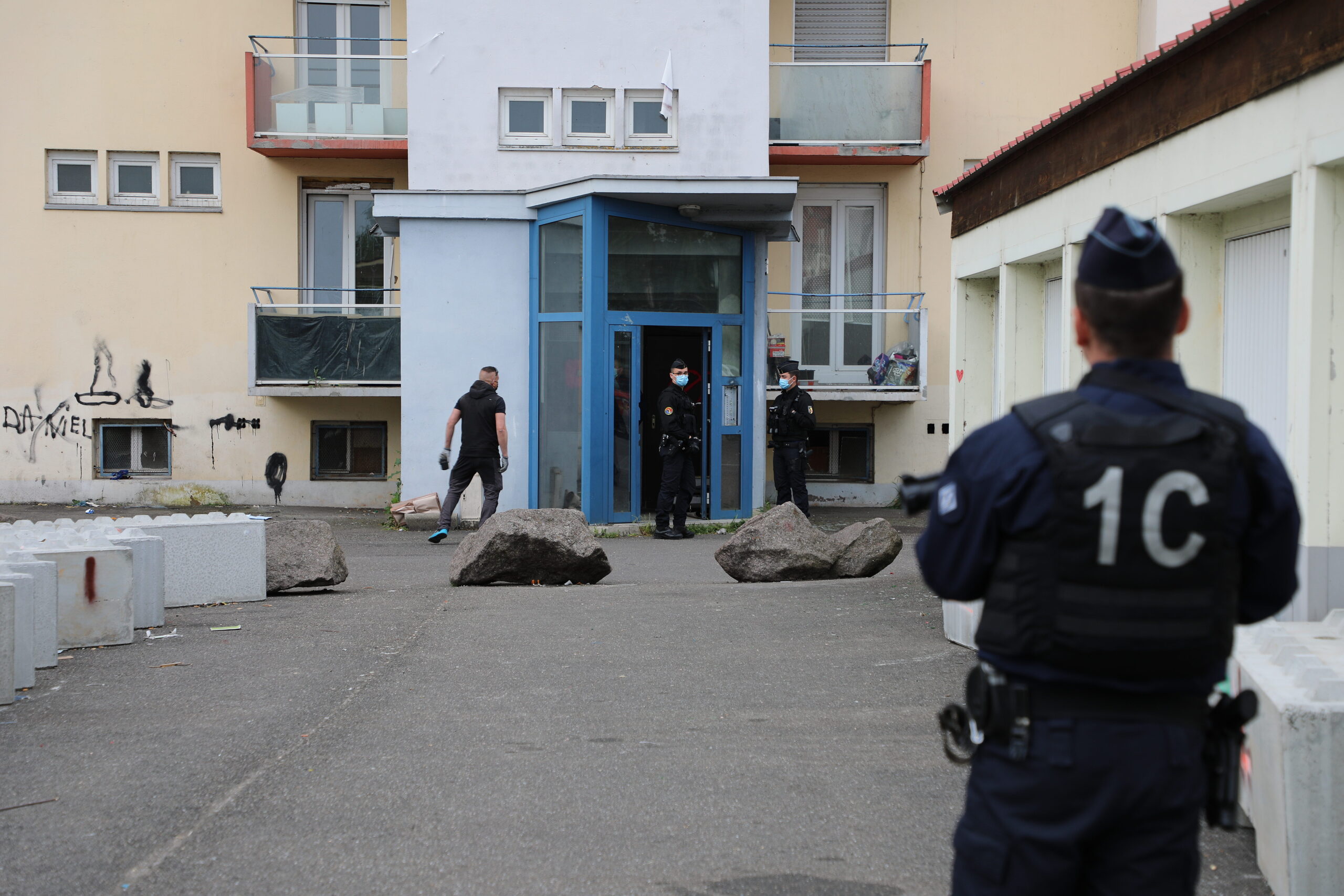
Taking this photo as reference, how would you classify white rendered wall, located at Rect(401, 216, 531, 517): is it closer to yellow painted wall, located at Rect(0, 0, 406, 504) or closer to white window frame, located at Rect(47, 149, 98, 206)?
yellow painted wall, located at Rect(0, 0, 406, 504)

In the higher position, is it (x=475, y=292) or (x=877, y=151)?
(x=877, y=151)

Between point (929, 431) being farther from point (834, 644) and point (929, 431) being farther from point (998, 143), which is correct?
point (834, 644)

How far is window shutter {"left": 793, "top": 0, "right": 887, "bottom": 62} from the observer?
19.8 meters

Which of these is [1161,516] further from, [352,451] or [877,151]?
[352,451]

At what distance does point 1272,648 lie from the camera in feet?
13.1

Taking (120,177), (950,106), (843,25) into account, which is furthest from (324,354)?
(950,106)

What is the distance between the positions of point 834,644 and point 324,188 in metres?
14.6

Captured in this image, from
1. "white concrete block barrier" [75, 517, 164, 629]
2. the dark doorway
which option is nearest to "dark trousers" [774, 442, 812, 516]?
the dark doorway

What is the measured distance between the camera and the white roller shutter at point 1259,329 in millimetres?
6449

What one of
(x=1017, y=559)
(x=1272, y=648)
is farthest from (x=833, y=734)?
(x=1017, y=559)

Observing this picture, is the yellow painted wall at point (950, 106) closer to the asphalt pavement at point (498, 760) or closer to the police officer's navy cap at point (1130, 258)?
the asphalt pavement at point (498, 760)

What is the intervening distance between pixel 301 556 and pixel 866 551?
4496 mm

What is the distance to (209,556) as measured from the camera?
8930 mm

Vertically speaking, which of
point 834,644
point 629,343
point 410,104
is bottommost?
point 834,644
